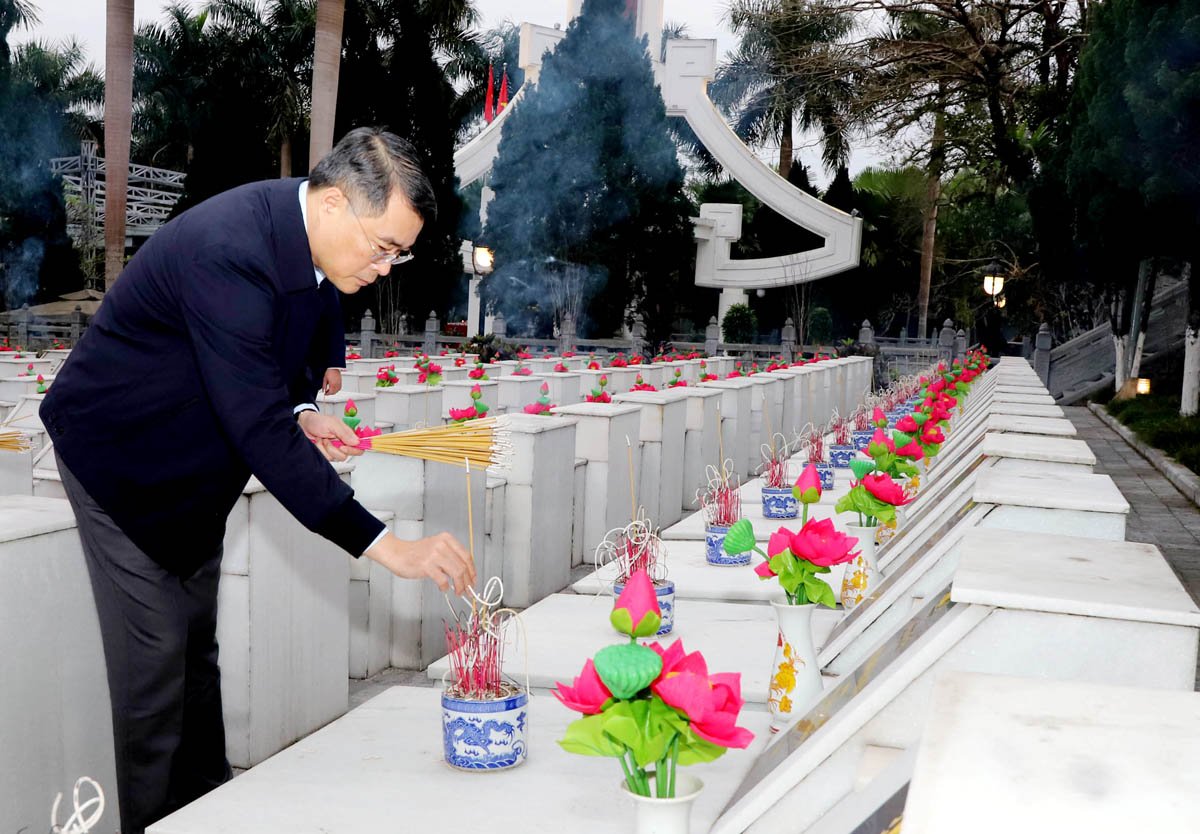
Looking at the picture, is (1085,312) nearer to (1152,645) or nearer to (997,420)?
(997,420)

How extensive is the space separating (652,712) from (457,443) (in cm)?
142

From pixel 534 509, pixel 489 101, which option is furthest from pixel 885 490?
pixel 489 101

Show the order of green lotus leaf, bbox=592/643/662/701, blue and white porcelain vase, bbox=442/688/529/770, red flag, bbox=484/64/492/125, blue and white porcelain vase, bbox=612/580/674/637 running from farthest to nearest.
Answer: red flag, bbox=484/64/492/125 < blue and white porcelain vase, bbox=612/580/674/637 < blue and white porcelain vase, bbox=442/688/529/770 < green lotus leaf, bbox=592/643/662/701

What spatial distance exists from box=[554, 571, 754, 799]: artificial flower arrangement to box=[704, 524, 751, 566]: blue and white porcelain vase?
9.09ft

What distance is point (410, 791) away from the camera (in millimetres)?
2074

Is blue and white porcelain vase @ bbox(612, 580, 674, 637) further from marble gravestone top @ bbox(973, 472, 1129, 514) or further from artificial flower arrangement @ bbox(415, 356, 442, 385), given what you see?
artificial flower arrangement @ bbox(415, 356, 442, 385)

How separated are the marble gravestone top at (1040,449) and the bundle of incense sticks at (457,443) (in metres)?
1.42

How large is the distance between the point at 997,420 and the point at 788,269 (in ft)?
92.0

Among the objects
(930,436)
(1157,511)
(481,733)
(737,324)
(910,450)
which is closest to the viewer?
(481,733)

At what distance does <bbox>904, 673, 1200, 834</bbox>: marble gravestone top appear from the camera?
962 mm

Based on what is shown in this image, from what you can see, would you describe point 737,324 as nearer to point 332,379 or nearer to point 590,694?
point 332,379

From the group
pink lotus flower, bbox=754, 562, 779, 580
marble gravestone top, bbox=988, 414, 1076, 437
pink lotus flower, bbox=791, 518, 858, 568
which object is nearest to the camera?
pink lotus flower, bbox=791, 518, 858, 568

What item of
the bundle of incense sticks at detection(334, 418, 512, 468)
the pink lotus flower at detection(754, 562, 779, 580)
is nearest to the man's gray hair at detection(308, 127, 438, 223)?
the bundle of incense sticks at detection(334, 418, 512, 468)

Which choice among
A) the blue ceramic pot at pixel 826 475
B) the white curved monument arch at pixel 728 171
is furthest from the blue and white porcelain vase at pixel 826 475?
the white curved monument arch at pixel 728 171
